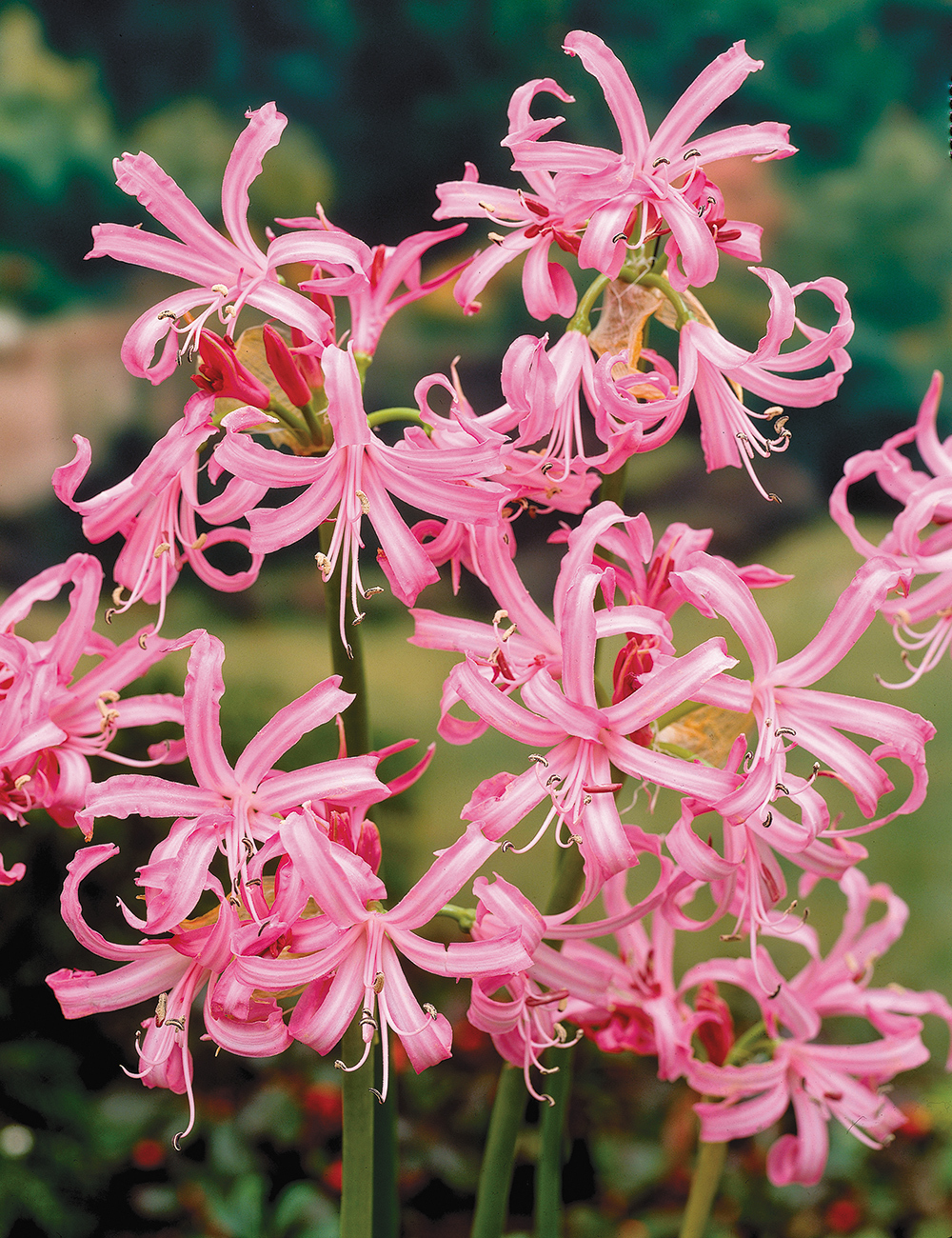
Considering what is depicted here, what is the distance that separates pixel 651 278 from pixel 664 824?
0.73 m

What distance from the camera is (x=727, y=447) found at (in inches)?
21.0

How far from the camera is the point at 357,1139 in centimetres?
51

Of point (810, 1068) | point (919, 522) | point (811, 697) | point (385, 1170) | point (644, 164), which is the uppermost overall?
point (644, 164)

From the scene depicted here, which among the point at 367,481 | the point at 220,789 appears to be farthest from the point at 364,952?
the point at 367,481

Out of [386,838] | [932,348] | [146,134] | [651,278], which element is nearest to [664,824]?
[386,838]

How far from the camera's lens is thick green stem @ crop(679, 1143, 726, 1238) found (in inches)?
26.8

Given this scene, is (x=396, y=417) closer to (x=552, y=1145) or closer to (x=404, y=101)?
(x=552, y=1145)

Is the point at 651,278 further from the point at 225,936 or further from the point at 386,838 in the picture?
the point at 386,838

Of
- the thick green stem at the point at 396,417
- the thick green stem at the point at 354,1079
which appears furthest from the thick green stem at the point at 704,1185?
the thick green stem at the point at 396,417

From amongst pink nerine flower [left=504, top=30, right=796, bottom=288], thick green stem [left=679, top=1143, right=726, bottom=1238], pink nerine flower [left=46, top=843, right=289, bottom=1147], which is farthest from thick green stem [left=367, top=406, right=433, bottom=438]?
thick green stem [left=679, top=1143, right=726, bottom=1238]

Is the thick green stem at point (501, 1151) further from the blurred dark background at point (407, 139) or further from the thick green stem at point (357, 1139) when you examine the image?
the blurred dark background at point (407, 139)

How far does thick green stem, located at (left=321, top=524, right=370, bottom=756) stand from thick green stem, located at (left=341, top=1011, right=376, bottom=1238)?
13cm

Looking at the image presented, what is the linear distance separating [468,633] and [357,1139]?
248mm

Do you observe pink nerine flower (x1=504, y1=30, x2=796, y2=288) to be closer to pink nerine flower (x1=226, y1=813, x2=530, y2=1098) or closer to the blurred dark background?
pink nerine flower (x1=226, y1=813, x2=530, y2=1098)
